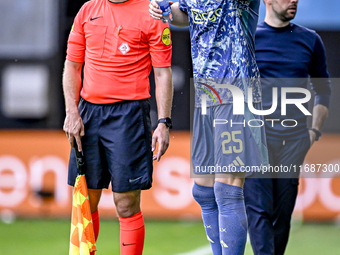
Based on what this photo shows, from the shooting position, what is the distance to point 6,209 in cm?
555

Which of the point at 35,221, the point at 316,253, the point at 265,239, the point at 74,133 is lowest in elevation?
the point at 35,221

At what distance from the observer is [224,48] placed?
264 cm

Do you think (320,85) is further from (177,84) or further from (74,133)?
(177,84)

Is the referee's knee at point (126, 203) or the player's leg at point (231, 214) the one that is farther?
the referee's knee at point (126, 203)

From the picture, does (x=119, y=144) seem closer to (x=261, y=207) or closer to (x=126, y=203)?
(x=126, y=203)

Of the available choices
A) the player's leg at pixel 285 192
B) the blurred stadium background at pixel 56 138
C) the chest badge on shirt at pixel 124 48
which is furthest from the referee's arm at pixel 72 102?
the blurred stadium background at pixel 56 138

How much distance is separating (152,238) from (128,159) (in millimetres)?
1991

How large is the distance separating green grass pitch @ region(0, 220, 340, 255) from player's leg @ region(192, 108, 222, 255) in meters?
1.53

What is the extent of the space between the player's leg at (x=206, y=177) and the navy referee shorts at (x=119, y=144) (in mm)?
335

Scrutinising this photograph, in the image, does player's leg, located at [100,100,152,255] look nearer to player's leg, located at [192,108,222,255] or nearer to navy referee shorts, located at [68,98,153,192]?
navy referee shorts, located at [68,98,153,192]

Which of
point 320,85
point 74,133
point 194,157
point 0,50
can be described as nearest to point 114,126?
point 74,133

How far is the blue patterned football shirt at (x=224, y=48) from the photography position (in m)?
2.62

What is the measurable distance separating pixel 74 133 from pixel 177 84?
9.72 feet

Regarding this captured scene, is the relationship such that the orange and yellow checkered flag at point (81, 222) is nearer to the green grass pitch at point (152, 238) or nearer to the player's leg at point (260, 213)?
the player's leg at point (260, 213)
